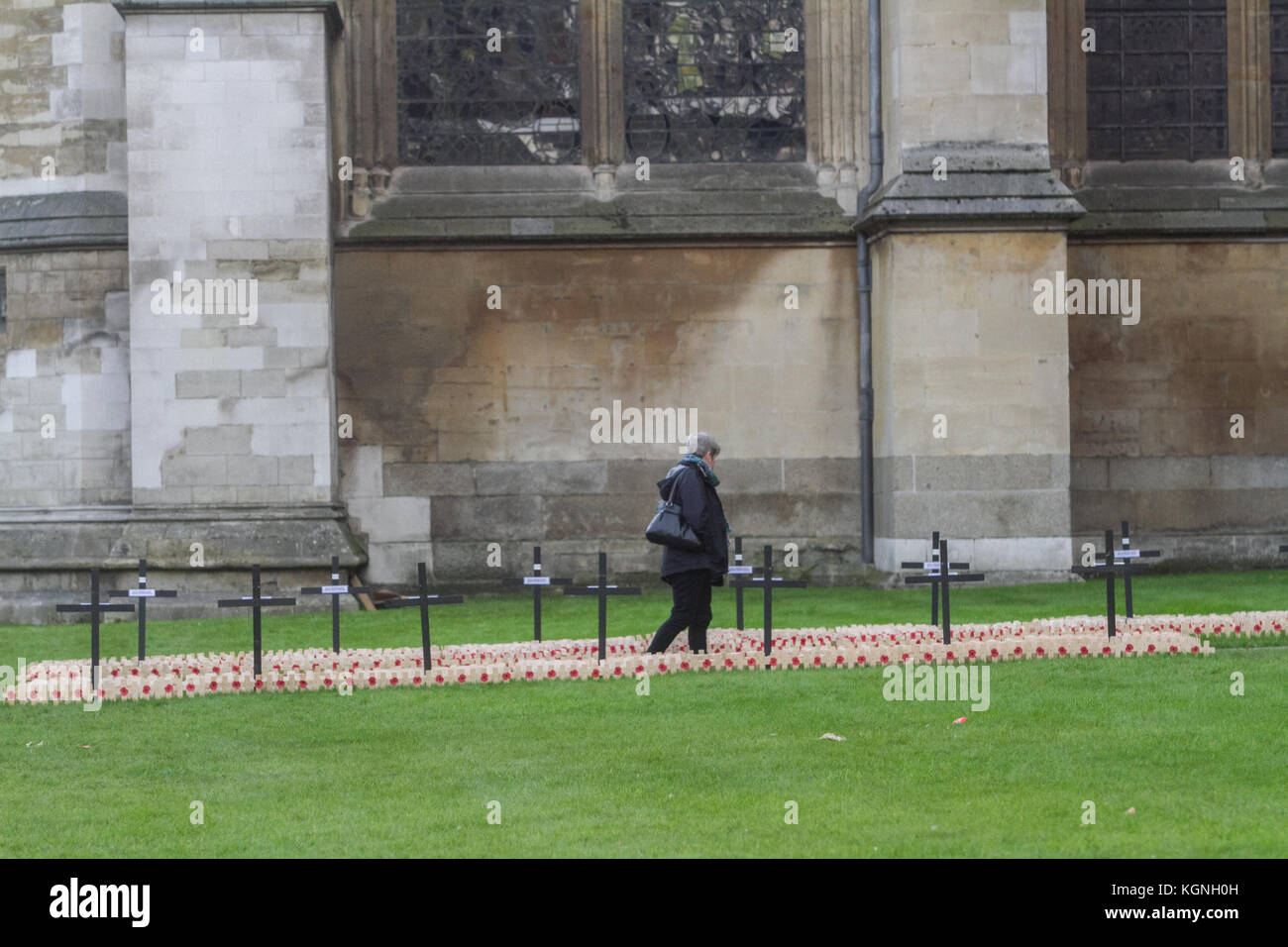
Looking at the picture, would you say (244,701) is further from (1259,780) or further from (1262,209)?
(1262,209)

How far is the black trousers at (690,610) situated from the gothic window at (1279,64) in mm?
11332

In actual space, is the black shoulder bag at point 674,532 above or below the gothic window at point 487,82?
below

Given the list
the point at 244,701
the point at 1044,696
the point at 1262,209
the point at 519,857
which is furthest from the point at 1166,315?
the point at 519,857

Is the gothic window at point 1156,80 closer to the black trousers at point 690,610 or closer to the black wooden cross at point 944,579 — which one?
the black wooden cross at point 944,579

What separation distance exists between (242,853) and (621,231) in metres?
13.5

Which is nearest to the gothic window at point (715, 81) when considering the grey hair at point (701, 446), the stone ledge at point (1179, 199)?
the stone ledge at point (1179, 199)

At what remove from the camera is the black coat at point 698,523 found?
1262 cm

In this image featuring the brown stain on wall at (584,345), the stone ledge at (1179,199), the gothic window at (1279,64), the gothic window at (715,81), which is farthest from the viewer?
the gothic window at (1279,64)

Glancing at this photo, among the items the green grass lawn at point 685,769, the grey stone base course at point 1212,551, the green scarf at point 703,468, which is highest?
→ the green scarf at point 703,468

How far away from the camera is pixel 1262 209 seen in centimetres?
2014

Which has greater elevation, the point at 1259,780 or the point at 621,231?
the point at 621,231

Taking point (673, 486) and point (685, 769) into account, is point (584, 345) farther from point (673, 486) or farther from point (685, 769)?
point (685, 769)

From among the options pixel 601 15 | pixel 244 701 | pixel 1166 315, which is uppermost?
pixel 601 15

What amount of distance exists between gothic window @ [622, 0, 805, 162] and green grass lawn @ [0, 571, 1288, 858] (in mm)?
9345
